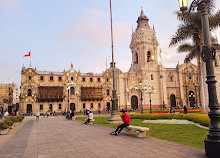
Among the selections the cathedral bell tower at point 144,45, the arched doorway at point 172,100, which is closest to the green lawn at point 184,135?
the cathedral bell tower at point 144,45

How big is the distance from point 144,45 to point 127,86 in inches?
486

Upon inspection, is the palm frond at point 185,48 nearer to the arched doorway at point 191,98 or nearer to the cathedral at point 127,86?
the cathedral at point 127,86

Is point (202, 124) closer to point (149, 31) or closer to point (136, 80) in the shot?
Answer: point (136, 80)

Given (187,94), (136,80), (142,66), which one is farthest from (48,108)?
(187,94)

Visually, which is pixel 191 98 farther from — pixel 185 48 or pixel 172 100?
pixel 185 48

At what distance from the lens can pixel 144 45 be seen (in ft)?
154

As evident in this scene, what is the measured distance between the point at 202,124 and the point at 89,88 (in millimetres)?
35906

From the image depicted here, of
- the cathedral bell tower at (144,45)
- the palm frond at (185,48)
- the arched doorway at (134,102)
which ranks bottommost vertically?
the arched doorway at (134,102)

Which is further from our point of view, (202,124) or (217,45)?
(217,45)

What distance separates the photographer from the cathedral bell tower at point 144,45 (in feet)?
154

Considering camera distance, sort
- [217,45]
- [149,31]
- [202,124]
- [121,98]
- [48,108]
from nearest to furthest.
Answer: [202,124] → [217,45] → [48,108] → [121,98] → [149,31]

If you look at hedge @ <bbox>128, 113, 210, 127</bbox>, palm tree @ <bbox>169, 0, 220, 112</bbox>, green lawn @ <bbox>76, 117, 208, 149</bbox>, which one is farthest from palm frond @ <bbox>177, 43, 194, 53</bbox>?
green lawn @ <bbox>76, 117, 208, 149</bbox>

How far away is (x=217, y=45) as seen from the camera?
1939 centimetres

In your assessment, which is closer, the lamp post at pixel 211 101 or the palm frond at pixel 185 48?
the lamp post at pixel 211 101
